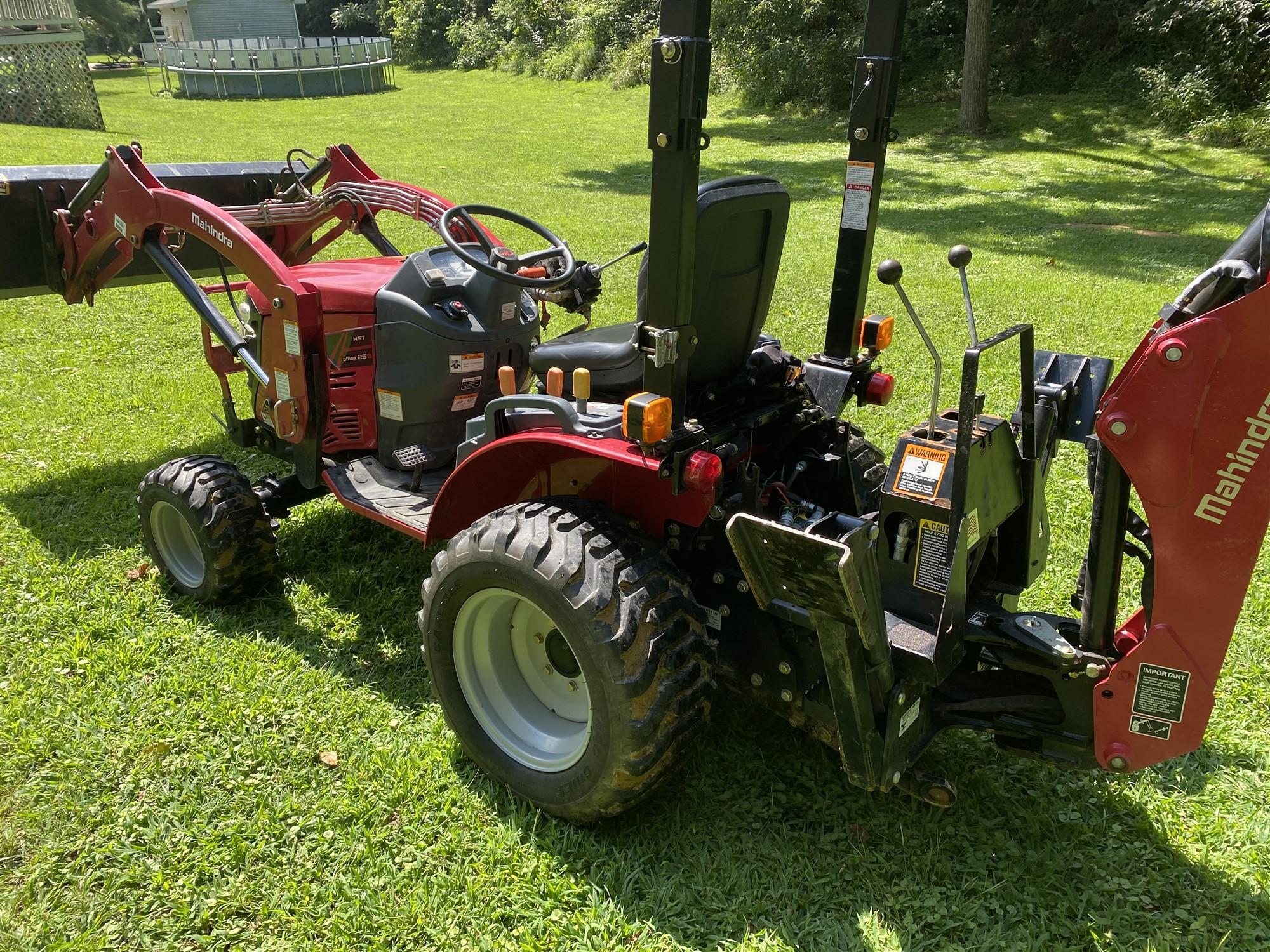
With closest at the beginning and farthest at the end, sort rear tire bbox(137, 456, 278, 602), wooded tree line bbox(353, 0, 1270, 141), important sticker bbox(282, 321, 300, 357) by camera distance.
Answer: important sticker bbox(282, 321, 300, 357) → rear tire bbox(137, 456, 278, 602) → wooded tree line bbox(353, 0, 1270, 141)

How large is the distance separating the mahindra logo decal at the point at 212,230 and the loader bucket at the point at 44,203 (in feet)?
2.96

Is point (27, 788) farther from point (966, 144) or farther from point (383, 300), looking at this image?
point (966, 144)

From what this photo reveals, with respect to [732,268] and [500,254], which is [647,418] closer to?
[732,268]

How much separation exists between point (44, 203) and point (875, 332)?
391 cm

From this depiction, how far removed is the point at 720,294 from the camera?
8.86ft

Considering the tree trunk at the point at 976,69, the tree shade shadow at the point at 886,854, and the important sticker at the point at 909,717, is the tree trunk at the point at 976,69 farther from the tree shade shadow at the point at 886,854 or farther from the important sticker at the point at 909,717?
the important sticker at the point at 909,717

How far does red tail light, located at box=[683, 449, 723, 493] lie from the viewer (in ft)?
7.91

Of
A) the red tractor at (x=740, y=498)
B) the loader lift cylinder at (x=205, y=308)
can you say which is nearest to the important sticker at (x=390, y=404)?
the red tractor at (x=740, y=498)

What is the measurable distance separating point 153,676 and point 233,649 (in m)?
0.28

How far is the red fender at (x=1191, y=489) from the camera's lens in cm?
188

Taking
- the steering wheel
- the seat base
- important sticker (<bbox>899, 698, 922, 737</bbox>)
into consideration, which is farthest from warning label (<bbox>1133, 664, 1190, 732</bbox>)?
the steering wheel

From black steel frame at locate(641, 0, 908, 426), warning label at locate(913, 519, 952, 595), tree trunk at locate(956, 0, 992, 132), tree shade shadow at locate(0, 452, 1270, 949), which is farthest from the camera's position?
tree trunk at locate(956, 0, 992, 132)

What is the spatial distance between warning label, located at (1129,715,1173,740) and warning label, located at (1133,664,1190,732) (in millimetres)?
14

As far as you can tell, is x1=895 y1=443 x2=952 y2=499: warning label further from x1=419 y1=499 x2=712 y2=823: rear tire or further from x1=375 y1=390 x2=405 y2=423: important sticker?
x1=375 y1=390 x2=405 y2=423: important sticker
